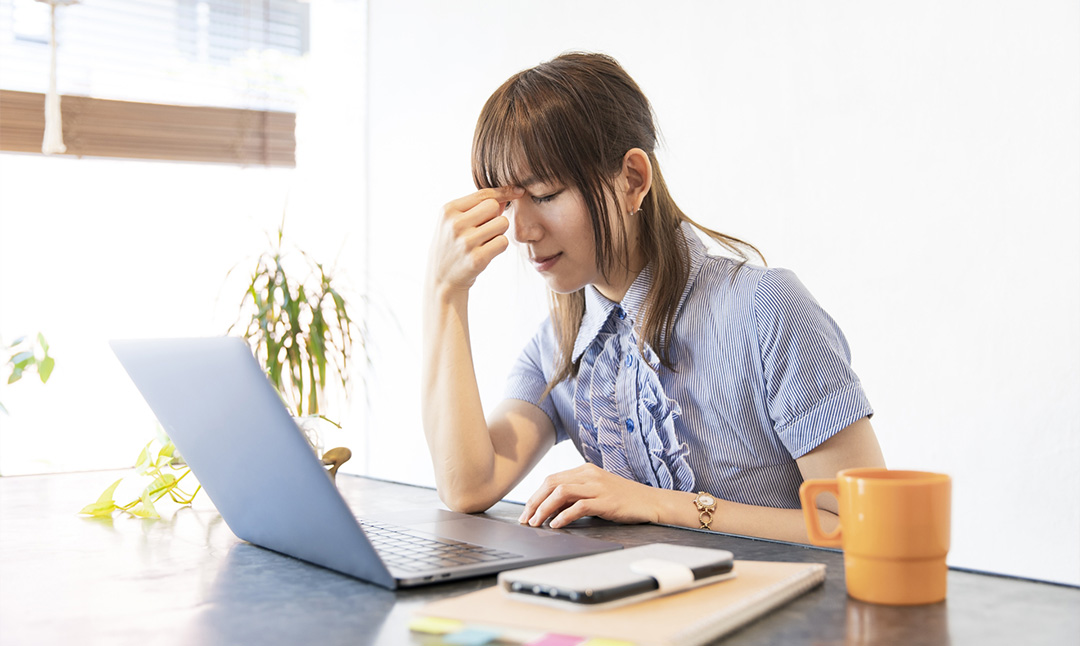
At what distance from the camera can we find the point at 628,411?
4.57 ft

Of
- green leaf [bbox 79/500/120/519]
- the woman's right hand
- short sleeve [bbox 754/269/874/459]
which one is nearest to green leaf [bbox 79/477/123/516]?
green leaf [bbox 79/500/120/519]

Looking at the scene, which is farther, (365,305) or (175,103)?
(365,305)

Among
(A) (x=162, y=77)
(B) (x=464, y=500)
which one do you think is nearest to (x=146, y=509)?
(B) (x=464, y=500)

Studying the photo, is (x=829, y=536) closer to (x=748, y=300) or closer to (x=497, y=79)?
(x=748, y=300)

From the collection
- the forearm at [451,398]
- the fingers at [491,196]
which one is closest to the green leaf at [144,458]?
the forearm at [451,398]

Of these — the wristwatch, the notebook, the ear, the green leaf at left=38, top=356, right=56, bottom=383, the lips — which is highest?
the ear

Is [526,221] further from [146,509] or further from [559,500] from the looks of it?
[146,509]

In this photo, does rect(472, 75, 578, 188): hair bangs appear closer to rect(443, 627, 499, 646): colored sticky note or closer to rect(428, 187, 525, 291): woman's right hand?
rect(428, 187, 525, 291): woman's right hand

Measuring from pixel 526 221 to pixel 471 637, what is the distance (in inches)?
31.0

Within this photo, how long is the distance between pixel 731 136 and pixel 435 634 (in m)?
2.06

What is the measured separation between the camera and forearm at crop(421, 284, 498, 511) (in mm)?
1283

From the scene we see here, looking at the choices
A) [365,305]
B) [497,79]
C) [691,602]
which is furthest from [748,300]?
[365,305]

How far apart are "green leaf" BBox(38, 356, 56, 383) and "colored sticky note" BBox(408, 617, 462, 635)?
284cm

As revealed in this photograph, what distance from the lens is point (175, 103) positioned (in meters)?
3.44
